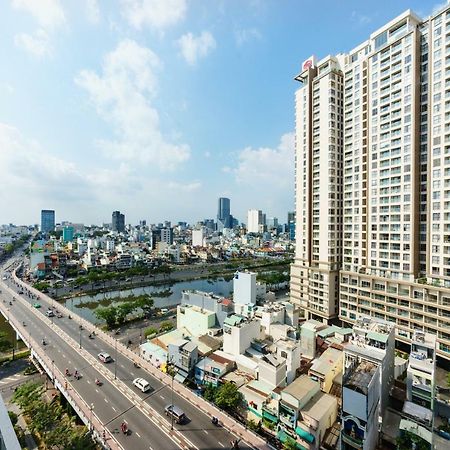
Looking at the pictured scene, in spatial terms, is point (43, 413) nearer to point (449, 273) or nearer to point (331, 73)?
point (449, 273)

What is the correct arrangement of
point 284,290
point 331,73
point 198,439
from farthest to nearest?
1. point 284,290
2. point 331,73
3. point 198,439

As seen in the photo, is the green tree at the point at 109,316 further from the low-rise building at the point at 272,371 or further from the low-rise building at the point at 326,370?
the low-rise building at the point at 326,370

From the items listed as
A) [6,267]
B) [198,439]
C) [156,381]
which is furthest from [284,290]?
[6,267]

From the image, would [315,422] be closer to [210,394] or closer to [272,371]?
[272,371]

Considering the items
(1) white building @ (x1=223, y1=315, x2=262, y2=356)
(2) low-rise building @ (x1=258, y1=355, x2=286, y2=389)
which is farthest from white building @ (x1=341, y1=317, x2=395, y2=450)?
(1) white building @ (x1=223, y1=315, x2=262, y2=356)

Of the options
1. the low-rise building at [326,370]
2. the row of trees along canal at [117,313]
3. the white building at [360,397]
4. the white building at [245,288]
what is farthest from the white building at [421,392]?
the row of trees along canal at [117,313]
